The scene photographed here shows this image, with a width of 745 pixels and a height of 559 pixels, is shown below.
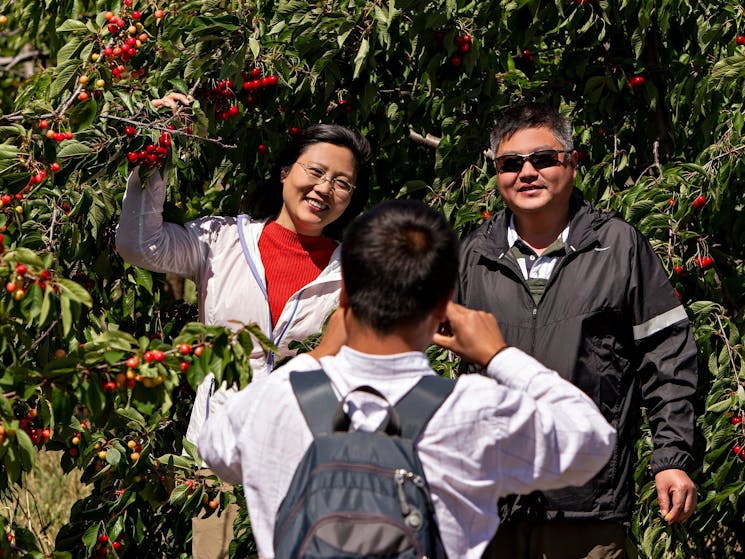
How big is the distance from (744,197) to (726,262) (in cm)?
31

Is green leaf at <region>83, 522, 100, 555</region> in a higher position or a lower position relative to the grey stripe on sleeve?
lower

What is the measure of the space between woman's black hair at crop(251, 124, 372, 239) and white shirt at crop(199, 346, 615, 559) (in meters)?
1.55

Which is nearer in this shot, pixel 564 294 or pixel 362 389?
pixel 362 389

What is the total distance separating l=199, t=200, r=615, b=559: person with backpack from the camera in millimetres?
1730

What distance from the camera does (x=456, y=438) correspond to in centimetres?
178

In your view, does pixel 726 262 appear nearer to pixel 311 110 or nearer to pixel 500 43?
pixel 500 43

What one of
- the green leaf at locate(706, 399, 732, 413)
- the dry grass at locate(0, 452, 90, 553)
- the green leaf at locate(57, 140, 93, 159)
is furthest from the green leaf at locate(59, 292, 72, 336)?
the dry grass at locate(0, 452, 90, 553)

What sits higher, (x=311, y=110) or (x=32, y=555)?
(x=311, y=110)

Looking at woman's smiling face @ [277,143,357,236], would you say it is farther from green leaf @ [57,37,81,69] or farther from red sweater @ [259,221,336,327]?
green leaf @ [57,37,81,69]

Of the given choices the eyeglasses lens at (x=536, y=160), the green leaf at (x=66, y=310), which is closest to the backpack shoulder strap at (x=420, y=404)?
the green leaf at (x=66, y=310)

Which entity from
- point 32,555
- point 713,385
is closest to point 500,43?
point 713,385

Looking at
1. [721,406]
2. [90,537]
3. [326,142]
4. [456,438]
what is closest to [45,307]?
[456,438]

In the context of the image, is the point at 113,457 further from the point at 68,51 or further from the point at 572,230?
the point at 572,230

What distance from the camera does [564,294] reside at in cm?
266
